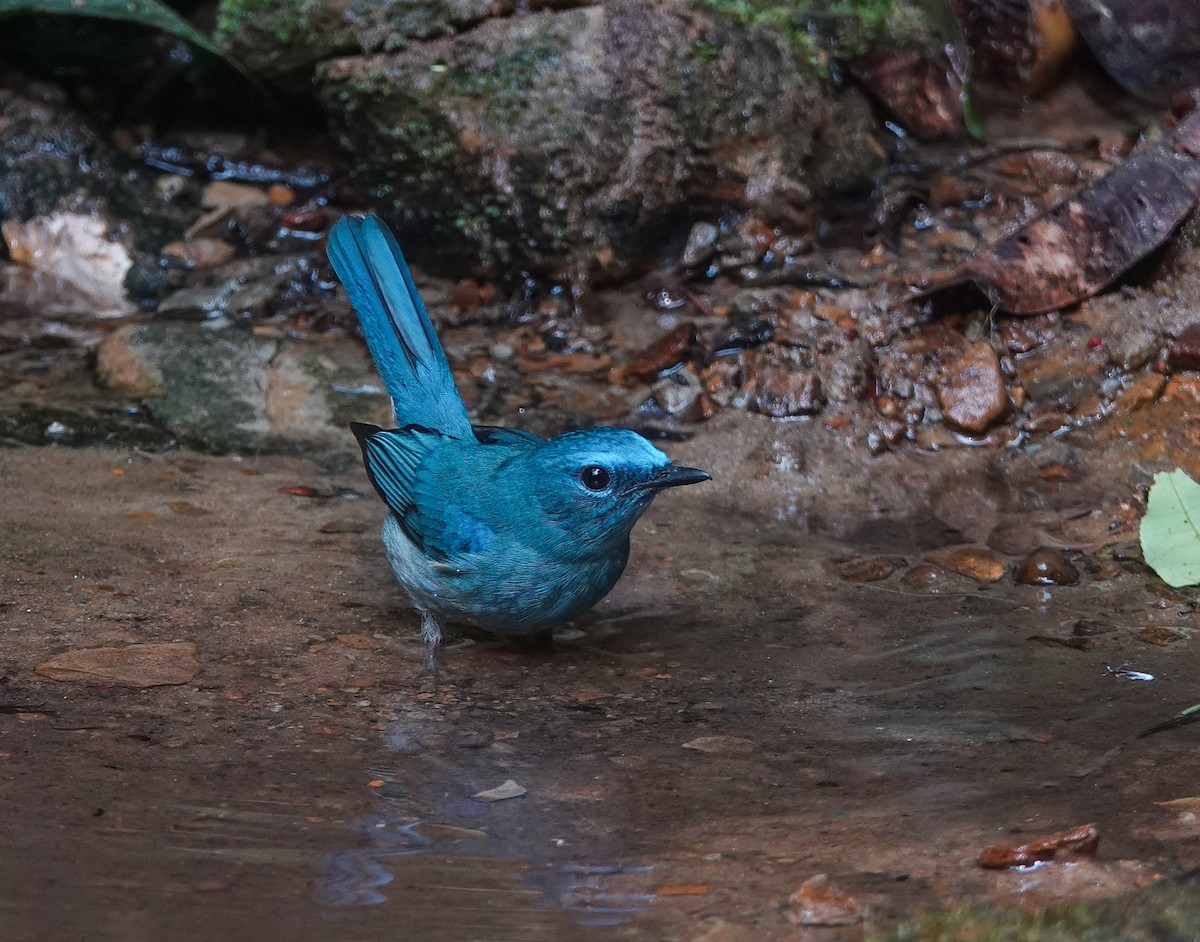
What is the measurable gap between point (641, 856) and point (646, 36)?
4.26 metres

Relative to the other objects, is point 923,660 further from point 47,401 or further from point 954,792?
point 47,401

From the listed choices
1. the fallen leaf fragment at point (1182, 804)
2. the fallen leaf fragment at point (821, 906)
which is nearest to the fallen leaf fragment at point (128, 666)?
the fallen leaf fragment at point (821, 906)

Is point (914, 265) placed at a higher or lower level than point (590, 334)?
higher

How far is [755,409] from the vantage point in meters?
5.18

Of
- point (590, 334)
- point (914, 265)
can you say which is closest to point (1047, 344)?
point (914, 265)

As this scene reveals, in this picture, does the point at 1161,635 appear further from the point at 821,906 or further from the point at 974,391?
the point at 821,906

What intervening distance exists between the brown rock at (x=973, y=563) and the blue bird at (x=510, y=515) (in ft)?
3.73

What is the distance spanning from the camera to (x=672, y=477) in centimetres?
355

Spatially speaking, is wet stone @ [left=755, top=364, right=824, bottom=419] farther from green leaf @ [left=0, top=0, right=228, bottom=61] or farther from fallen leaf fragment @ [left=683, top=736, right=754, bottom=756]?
green leaf @ [left=0, top=0, right=228, bottom=61]

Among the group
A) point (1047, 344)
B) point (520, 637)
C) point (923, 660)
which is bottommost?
point (520, 637)

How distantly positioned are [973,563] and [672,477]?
4.06 ft

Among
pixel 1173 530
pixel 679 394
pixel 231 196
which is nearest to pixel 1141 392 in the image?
pixel 1173 530

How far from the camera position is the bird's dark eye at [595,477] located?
3.60 metres

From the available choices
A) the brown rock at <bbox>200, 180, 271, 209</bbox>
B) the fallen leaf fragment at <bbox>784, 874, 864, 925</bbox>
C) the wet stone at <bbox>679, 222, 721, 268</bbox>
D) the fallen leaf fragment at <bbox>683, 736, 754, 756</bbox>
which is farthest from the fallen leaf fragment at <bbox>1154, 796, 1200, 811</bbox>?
the brown rock at <bbox>200, 180, 271, 209</bbox>
